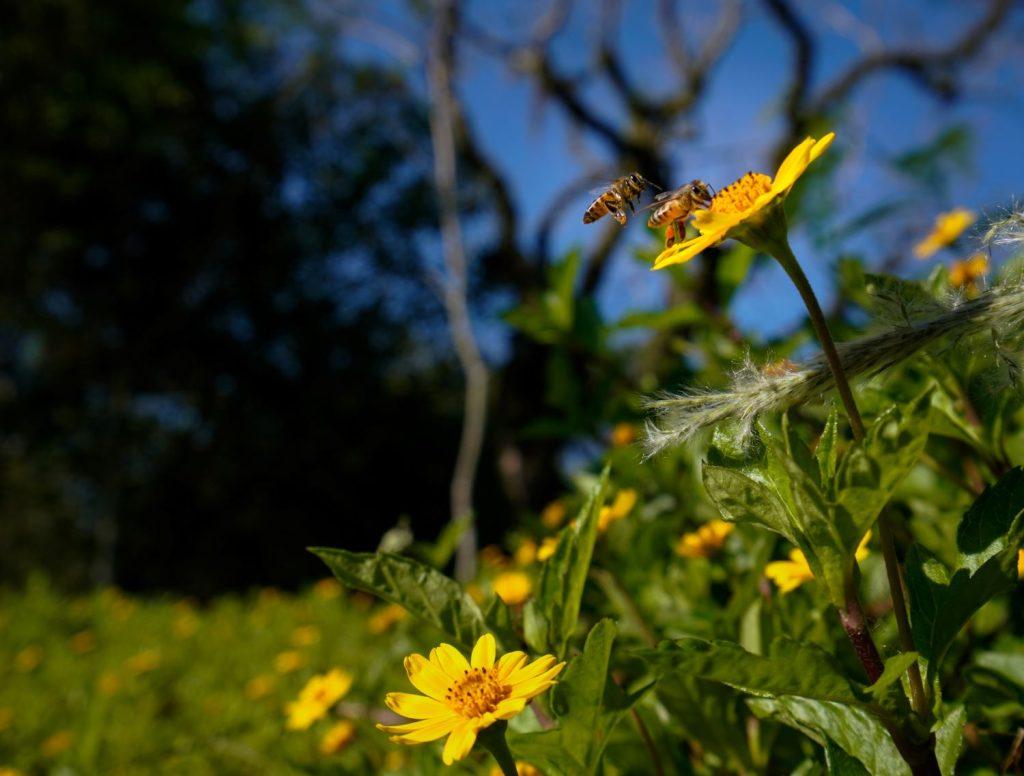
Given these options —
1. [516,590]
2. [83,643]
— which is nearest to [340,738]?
[516,590]

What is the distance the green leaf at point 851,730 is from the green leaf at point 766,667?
4 centimetres

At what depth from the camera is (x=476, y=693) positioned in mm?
616

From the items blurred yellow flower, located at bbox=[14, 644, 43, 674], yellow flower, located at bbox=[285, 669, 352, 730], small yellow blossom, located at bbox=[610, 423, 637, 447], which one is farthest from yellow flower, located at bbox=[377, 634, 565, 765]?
blurred yellow flower, located at bbox=[14, 644, 43, 674]

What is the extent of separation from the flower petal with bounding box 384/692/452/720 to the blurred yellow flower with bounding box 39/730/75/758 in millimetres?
2136

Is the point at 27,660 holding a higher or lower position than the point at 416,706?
higher

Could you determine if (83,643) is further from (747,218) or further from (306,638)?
(747,218)

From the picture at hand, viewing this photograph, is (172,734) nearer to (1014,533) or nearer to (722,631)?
(722,631)

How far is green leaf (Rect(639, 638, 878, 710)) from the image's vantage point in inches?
19.4

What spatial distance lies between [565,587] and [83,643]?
3.78 m

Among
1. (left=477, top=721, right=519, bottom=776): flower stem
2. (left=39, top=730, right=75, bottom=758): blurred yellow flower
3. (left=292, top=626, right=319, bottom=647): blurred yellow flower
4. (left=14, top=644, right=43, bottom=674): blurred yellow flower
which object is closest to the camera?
(left=477, top=721, right=519, bottom=776): flower stem

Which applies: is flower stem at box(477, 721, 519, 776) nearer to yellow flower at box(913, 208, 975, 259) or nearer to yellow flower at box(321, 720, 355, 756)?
yellow flower at box(321, 720, 355, 756)

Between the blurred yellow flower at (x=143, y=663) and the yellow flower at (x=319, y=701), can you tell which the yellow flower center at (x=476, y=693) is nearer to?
the yellow flower at (x=319, y=701)

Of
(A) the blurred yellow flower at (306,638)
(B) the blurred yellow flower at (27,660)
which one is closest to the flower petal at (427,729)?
(A) the blurred yellow flower at (306,638)

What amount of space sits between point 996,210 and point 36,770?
2.65 metres
